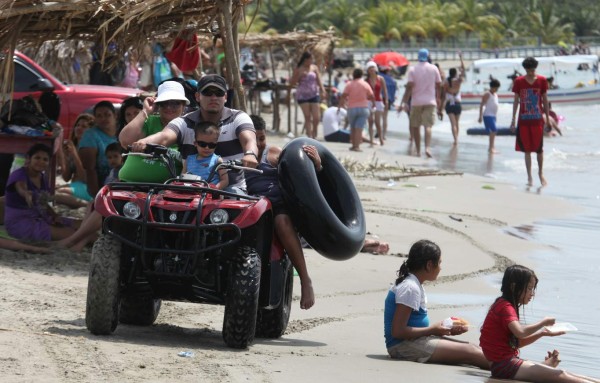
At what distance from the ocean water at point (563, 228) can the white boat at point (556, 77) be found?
31.9 ft

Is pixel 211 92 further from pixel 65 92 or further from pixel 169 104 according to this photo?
pixel 65 92

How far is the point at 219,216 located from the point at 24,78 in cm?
871

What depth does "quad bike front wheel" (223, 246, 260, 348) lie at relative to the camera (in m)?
6.33

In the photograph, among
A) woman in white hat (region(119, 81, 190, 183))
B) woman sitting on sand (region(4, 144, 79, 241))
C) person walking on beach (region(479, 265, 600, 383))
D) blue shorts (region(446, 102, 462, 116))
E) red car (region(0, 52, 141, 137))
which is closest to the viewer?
person walking on beach (region(479, 265, 600, 383))

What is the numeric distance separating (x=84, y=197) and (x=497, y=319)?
19.1 ft

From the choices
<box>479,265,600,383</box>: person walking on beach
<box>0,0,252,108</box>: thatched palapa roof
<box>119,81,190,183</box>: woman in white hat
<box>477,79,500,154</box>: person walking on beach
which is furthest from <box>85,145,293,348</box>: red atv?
<box>477,79,500,154</box>: person walking on beach

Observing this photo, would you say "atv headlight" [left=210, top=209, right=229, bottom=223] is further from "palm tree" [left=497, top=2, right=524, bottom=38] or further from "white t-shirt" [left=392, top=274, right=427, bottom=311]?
"palm tree" [left=497, top=2, right=524, bottom=38]

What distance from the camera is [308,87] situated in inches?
874

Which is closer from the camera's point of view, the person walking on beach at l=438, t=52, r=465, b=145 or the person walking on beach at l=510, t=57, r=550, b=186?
the person walking on beach at l=510, t=57, r=550, b=186

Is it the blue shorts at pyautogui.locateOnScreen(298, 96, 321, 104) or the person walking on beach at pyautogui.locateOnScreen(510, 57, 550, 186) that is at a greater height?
the person walking on beach at pyautogui.locateOnScreen(510, 57, 550, 186)

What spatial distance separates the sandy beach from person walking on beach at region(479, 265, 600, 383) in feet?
0.50

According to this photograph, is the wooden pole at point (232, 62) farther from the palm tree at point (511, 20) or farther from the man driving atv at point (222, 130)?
the palm tree at point (511, 20)

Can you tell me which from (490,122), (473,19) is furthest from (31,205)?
(473,19)

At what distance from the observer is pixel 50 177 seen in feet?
33.8
